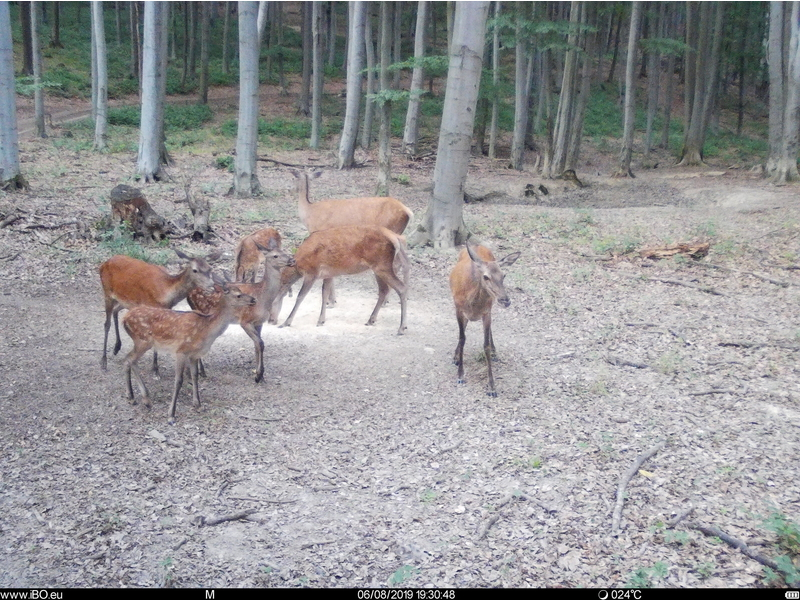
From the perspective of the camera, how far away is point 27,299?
853 centimetres

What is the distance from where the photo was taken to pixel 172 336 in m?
5.80

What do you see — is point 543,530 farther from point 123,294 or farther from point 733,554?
point 123,294

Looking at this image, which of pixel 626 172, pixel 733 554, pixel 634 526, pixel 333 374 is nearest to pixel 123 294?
pixel 333 374

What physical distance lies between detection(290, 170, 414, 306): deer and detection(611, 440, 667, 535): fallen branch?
542 cm

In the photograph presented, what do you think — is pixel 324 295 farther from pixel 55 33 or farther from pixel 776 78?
pixel 55 33

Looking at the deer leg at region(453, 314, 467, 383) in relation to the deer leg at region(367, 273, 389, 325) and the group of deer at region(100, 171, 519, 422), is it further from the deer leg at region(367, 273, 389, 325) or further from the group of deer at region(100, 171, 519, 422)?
the deer leg at region(367, 273, 389, 325)

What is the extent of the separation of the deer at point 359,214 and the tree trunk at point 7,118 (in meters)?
6.44

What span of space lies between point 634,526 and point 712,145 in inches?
1175

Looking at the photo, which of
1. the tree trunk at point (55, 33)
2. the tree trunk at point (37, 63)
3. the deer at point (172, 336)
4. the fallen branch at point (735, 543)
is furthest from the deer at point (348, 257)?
the tree trunk at point (55, 33)

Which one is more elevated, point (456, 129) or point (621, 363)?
point (456, 129)

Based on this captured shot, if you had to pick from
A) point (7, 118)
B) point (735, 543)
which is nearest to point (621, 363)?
point (735, 543)

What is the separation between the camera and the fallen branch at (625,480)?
4.49 m

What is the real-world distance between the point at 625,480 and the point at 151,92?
14.8 meters

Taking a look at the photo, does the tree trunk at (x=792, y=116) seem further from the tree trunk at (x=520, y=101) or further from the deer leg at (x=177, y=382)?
the deer leg at (x=177, y=382)
